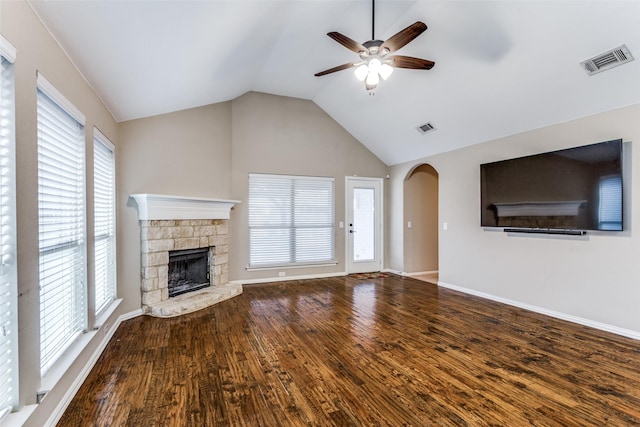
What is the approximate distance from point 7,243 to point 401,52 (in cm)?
430

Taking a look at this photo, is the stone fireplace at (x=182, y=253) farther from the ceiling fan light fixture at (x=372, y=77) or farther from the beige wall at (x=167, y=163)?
the ceiling fan light fixture at (x=372, y=77)

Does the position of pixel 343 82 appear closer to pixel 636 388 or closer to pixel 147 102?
pixel 147 102

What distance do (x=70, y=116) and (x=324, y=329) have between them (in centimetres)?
317

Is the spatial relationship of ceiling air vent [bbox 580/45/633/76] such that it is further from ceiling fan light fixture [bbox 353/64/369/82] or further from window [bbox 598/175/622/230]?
ceiling fan light fixture [bbox 353/64/369/82]

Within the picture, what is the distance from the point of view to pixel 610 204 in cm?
346

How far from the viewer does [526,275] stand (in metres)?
4.39

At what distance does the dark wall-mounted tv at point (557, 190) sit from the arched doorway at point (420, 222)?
6.55 feet

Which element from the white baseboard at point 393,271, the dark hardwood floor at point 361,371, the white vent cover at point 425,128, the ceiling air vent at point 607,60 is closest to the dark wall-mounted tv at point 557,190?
the ceiling air vent at point 607,60

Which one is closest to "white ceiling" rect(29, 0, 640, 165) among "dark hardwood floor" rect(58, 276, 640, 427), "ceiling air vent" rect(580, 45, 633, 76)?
"ceiling air vent" rect(580, 45, 633, 76)

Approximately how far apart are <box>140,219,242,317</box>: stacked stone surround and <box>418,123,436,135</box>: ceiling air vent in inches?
155

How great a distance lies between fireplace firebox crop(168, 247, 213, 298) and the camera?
477 centimetres

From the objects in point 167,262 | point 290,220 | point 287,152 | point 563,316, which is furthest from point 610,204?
point 167,262

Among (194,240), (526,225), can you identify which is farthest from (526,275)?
(194,240)

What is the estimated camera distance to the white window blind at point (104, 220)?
3262 millimetres
